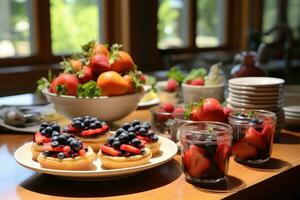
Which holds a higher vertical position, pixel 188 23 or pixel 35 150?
pixel 188 23

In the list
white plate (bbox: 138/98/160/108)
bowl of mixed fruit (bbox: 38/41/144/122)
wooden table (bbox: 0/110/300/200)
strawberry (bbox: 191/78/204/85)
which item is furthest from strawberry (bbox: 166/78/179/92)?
wooden table (bbox: 0/110/300/200)

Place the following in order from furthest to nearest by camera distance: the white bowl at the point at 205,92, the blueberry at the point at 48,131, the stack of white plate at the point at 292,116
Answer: the white bowl at the point at 205,92
the stack of white plate at the point at 292,116
the blueberry at the point at 48,131

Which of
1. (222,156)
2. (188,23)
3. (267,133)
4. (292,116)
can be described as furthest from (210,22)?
(222,156)

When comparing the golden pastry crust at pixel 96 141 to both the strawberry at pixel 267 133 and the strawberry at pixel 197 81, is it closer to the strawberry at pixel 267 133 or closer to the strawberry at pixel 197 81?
the strawberry at pixel 267 133

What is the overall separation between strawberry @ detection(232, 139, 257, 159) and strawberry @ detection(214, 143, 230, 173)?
0.43 ft

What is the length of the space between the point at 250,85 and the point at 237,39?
3.53m

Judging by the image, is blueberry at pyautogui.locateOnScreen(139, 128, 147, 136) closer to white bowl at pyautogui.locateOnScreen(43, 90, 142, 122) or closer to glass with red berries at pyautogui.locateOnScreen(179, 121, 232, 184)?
glass with red berries at pyautogui.locateOnScreen(179, 121, 232, 184)

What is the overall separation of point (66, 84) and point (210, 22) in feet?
11.0

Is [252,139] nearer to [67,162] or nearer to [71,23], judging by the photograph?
[67,162]

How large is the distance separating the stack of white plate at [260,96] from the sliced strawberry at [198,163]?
0.38 m

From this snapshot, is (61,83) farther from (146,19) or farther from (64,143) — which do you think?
(146,19)

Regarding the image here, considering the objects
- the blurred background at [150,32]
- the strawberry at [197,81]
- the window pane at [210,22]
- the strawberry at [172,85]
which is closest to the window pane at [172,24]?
the blurred background at [150,32]

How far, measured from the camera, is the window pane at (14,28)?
3.04m

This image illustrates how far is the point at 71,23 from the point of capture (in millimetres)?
3322
